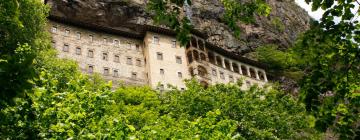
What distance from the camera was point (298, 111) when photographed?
100 feet

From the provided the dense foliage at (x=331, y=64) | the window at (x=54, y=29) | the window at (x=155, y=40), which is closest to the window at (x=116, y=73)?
the window at (x=155, y=40)

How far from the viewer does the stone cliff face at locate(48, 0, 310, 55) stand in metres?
58.2

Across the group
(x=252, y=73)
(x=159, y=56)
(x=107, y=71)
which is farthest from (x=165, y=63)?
(x=252, y=73)

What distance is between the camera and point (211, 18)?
69938mm

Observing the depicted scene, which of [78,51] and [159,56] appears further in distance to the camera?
[159,56]

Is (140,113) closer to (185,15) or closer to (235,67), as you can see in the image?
(185,15)

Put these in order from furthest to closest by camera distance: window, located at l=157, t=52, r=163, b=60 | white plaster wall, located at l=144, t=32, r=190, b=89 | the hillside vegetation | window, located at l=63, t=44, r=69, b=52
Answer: window, located at l=157, t=52, r=163, b=60, white plaster wall, located at l=144, t=32, r=190, b=89, window, located at l=63, t=44, r=69, b=52, the hillside vegetation

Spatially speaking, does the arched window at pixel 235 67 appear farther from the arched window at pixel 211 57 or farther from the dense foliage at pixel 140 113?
the dense foliage at pixel 140 113

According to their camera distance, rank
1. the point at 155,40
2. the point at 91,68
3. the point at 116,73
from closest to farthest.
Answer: the point at 91,68
the point at 116,73
the point at 155,40

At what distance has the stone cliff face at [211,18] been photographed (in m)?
58.2

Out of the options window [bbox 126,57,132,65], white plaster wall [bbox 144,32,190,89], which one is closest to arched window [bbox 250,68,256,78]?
white plaster wall [bbox 144,32,190,89]

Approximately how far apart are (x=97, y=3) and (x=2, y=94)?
56.0 metres

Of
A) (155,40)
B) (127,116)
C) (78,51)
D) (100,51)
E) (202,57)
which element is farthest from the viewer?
(202,57)

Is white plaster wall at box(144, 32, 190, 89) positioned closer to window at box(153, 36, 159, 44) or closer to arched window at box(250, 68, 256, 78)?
window at box(153, 36, 159, 44)
